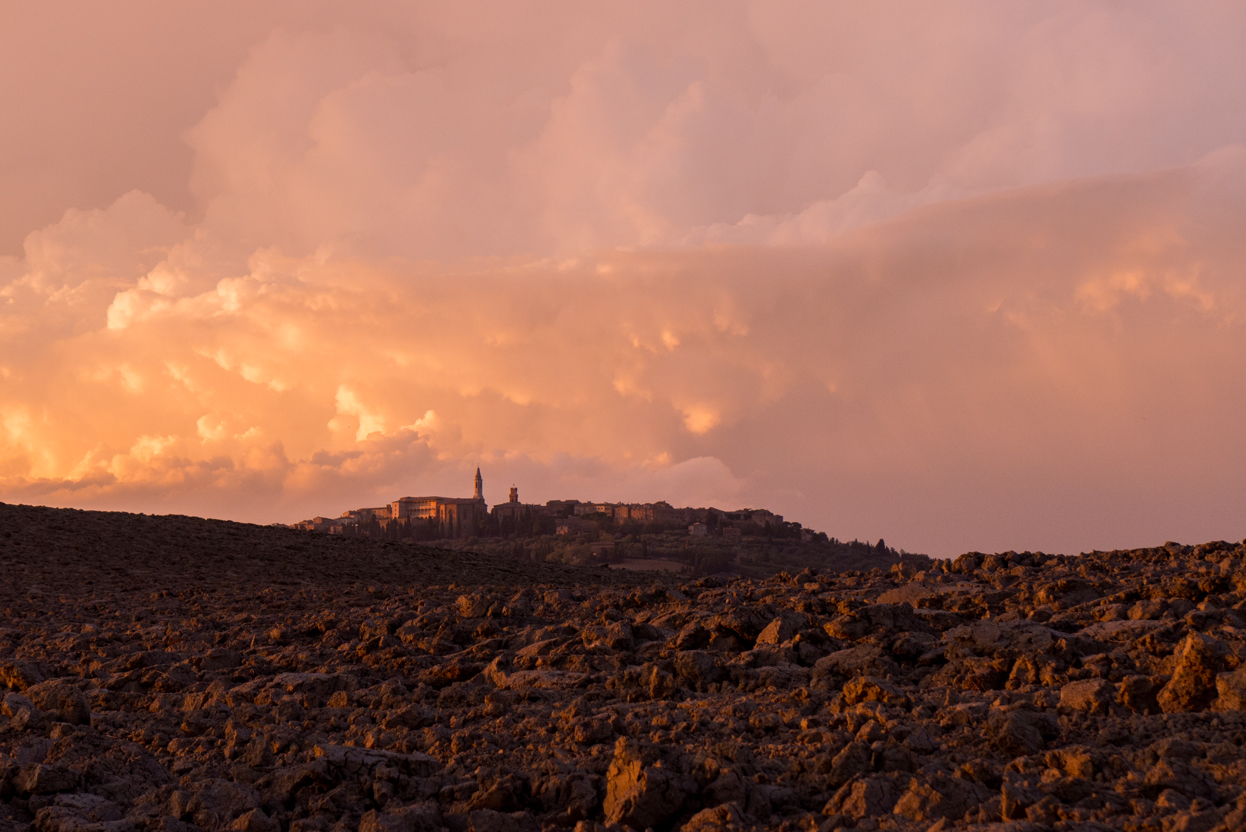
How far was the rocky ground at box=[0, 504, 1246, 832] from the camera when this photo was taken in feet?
22.9

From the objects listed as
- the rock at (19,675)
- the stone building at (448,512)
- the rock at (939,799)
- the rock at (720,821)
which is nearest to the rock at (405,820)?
the rock at (720,821)

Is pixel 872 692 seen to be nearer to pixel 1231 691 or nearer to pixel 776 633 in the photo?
pixel 776 633

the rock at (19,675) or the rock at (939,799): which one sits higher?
the rock at (19,675)

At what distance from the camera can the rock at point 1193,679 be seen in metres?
7.88

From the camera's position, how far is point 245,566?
28641 millimetres

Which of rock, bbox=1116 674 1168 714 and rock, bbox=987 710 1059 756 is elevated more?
rock, bbox=1116 674 1168 714

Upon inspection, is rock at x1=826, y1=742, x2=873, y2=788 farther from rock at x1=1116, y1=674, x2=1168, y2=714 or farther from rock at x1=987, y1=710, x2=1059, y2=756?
rock at x1=1116, y1=674, x2=1168, y2=714

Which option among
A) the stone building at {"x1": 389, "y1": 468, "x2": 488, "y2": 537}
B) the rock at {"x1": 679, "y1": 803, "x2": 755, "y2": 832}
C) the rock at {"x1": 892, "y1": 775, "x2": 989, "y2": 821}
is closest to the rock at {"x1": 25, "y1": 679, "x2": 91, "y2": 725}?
the rock at {"x1": 679, "y1": 803, "x2": 755, "y2": 832}

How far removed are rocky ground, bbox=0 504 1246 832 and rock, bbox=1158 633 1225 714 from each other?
0.02m

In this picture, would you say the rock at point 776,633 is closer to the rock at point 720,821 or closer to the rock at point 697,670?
the rock at point 697,670

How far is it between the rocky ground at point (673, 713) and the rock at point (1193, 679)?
2 centimetres

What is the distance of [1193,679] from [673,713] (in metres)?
4.29

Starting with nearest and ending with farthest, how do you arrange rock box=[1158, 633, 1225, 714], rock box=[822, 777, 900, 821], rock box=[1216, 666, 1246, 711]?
rock box=[822, 777, 900, 821]
rock box=[1216, 666, 1246, 711]
rock box=[1158, 633, 1225, 714]

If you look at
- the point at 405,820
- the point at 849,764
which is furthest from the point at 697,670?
the point at 405,820
